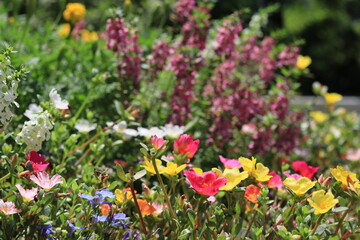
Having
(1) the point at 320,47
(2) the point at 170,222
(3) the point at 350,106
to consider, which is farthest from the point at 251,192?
(1) the point at 320,47

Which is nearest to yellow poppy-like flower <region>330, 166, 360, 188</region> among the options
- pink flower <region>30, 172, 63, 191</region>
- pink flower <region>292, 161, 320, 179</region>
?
pink flower <region>292, 161, 320, 179</region>

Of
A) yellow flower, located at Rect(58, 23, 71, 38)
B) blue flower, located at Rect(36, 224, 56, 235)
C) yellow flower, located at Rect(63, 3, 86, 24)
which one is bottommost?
yellow flower, located at Rect(58, 23, 71, 38)

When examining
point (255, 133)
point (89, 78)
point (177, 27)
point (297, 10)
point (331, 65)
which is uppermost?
point (177, 27)

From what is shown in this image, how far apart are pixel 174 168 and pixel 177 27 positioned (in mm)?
1250

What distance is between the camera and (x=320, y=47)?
10.1 metres

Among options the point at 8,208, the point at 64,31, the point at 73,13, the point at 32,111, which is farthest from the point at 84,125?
the point at 64,31

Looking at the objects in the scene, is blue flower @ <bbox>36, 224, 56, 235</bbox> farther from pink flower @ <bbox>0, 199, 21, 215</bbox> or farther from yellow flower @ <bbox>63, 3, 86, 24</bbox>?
yellow flower @ <bbox>63, 3, 86, 24</bbox>

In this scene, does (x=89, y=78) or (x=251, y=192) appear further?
(x=89, y=78)

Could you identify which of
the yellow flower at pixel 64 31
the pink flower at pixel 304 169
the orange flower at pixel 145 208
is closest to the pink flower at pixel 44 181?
the orange flower at pixel 145 208

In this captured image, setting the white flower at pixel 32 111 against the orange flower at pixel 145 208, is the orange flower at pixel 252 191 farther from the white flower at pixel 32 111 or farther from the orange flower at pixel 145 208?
the white flower at pixel 32 111

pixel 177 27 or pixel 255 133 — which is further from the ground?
pixel 177 27

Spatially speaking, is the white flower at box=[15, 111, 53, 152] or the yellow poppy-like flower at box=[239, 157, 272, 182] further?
the white flower at box=[15, 111, 53, 152]

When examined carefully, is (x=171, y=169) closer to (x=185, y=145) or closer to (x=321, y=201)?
(x=185, y=145)

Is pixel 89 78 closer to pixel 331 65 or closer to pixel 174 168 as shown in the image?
pixel 174 168
